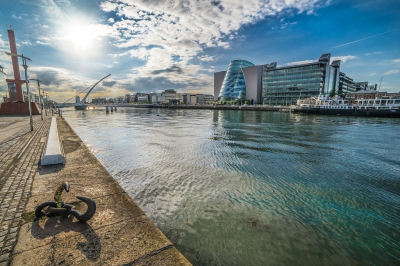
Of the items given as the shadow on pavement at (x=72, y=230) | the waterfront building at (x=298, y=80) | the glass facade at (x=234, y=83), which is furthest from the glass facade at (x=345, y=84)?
the shadow on pavement at (x=72, y=230)

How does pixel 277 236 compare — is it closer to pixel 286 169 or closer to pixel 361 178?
pixel 286 169

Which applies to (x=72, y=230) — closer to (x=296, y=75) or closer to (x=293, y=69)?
(x=296, y=75)

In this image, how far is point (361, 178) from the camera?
357 inches

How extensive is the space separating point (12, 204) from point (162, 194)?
4.12 metres

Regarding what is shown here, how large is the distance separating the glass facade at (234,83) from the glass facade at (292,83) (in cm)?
1627

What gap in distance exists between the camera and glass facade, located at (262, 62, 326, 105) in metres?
104

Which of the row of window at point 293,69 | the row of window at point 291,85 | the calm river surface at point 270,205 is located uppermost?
the row of window at point 293,69

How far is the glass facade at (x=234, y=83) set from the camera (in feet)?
447

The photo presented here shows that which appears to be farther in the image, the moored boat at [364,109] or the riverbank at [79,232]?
the moored boat at [364,109]

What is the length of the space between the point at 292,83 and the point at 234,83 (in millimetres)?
40323

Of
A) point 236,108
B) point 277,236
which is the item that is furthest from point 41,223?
point 236,108

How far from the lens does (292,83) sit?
11281 centimetres

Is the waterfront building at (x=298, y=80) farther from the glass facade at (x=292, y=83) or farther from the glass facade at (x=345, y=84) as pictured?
the glass facade at (x=345, y=84)

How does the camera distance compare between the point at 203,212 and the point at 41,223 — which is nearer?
the point at 41,223
